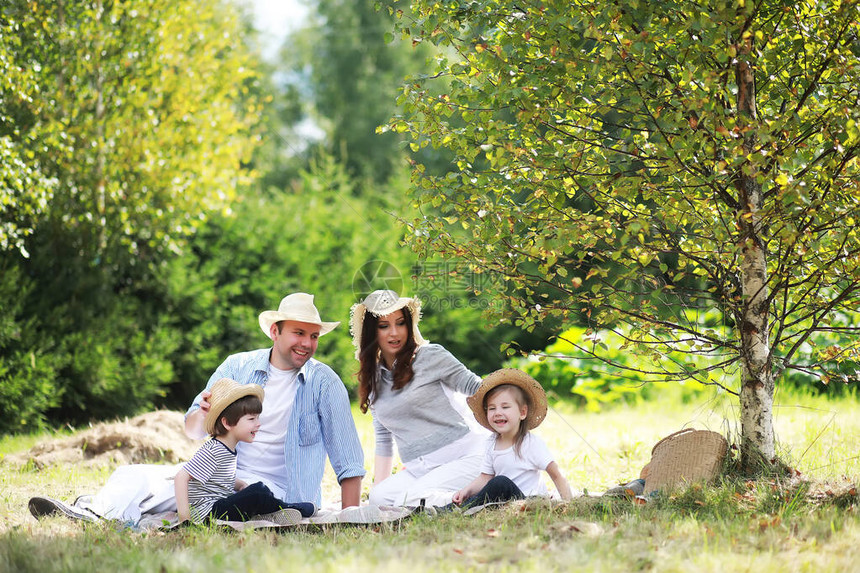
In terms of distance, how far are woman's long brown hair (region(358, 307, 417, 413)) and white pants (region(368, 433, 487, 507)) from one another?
17.8 inches

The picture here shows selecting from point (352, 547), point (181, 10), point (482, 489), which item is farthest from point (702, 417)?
point (181, 10)

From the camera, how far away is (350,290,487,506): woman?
15.0 feet

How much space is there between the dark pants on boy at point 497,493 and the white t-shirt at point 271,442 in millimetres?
1076

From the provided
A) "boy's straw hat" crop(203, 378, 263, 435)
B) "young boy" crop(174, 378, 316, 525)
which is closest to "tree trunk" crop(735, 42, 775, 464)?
"young boy" crop(174, 378, 316, 525)

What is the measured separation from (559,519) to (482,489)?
0.65 meters

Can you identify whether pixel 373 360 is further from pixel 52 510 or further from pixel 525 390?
pixel 52 510

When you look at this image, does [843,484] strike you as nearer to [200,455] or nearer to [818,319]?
[818,319]

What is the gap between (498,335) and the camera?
11.7 metres

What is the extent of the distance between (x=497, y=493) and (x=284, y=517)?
1073mm

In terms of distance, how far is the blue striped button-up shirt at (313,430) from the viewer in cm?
437

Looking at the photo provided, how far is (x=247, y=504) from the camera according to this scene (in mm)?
3943

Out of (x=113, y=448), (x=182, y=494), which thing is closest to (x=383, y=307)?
(x=182, y=494)

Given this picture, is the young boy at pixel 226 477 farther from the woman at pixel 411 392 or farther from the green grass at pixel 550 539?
the woman at pixel 411 392

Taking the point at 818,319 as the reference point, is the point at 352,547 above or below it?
below
